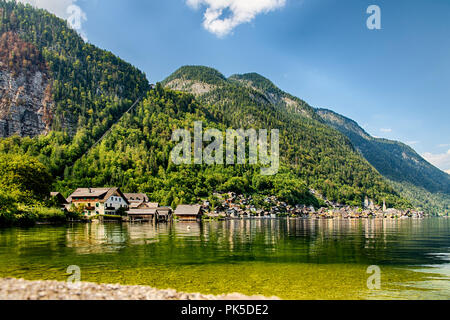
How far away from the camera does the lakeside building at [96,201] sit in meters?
104

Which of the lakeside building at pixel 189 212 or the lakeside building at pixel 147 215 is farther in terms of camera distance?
the lakeside building at pixel 189 212

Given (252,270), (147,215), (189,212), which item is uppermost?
(252,270)

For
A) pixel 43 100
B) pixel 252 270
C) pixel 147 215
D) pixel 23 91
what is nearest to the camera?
pixel 252 270

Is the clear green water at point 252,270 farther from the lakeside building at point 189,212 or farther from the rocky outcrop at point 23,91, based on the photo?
the rocky outcrop at point 23,91

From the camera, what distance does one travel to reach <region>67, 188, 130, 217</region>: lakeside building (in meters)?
104

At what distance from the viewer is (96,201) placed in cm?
10419

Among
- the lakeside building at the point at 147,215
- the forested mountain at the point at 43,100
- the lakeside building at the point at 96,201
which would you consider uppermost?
the forested mountain at the point at 43,100

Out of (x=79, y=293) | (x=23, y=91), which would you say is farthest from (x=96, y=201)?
(x=23, y=91)

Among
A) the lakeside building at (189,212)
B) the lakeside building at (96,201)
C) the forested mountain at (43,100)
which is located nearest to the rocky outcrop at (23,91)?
the forested mountain at (43,100)

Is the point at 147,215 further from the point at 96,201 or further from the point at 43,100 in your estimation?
the point at 43,100

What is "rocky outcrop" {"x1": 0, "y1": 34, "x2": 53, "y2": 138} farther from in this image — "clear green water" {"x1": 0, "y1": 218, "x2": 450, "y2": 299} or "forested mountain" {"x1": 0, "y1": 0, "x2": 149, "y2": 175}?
"clear green water" {"x1": 0, "y1": 218, "x2": 450, "y2": 299}

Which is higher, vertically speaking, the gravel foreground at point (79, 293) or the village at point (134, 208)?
the gravel foreground at point (79, 293)

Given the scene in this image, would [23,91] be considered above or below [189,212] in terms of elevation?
above
